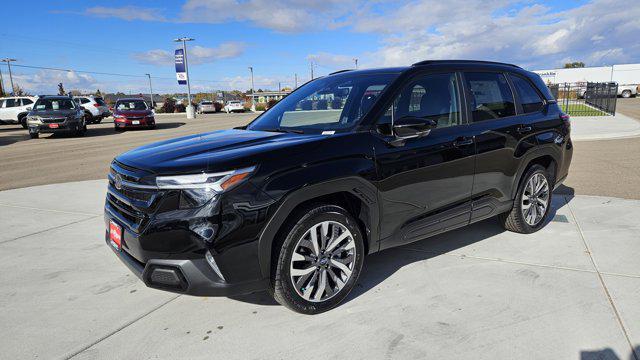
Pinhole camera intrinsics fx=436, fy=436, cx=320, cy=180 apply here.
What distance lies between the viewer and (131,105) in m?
22.1

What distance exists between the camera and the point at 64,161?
11500 mm

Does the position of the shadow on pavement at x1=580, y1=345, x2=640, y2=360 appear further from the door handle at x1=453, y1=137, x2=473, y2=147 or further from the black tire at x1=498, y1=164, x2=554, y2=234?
the black tire at x1=498, y1=164, x2=554, y2=234

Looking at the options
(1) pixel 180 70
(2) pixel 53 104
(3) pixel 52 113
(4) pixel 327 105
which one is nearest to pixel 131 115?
(2) pixel 53 104

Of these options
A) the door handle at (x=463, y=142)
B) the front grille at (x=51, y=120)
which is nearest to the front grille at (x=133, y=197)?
the door handle at (x=463, y=142)

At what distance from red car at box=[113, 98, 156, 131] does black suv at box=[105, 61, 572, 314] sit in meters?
18.9

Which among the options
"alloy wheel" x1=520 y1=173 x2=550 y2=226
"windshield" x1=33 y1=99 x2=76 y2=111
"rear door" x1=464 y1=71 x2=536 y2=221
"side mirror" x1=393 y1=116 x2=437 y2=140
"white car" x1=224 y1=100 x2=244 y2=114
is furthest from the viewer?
"white car" x1=224 y1=100 x2=244 y2=114

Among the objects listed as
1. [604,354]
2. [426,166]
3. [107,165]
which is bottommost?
[604,354]

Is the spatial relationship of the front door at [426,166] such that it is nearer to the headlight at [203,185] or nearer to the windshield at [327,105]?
the windshield at [327,105]

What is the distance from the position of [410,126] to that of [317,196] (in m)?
0.88

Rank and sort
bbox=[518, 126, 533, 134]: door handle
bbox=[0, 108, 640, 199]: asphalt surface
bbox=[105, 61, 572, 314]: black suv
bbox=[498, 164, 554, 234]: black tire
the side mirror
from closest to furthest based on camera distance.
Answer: bbox=[105, 61, 572, 314]: black suv < the side mirror < bbox=[518, 126, 533, 134]: door handle < bbox=[498, 164, 554, 234]: black tire < bbox=[0, 108, 640, 199]: asphalt surface

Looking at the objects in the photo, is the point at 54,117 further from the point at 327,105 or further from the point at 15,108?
the point at 327,105

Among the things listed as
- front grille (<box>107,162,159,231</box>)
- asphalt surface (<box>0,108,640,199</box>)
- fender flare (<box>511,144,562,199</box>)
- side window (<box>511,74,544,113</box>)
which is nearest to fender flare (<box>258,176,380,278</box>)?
front grille (<box>107,162,159,231</box>)

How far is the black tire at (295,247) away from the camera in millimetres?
2895

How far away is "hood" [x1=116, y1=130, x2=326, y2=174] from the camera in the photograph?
2.72m
